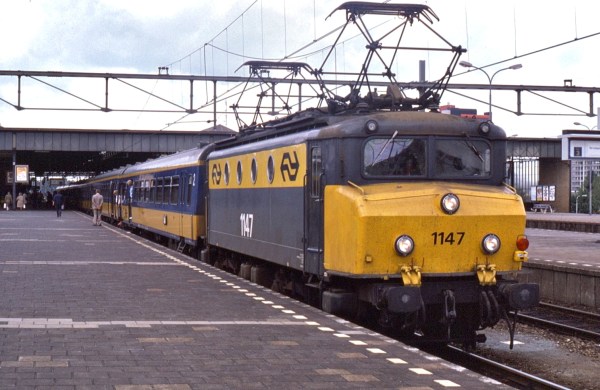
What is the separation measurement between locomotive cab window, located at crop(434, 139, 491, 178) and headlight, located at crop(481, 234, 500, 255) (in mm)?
1064

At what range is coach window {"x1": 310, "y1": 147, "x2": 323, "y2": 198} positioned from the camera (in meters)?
13.0

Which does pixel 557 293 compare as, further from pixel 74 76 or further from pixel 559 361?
pixel 74 76

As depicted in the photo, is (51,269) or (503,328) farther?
(51,269)

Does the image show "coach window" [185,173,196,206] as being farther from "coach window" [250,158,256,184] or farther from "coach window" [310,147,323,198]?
"coach window" [310,147,323,198]

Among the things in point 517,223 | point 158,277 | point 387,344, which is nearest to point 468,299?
point 517,223

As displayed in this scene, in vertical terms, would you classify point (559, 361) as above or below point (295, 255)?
below

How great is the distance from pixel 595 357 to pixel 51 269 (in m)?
10.5

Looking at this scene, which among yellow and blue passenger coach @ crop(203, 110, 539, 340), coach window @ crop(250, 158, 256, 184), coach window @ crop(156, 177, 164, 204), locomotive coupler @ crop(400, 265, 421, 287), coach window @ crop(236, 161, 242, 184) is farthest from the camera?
coach window @ crop(156, 177, 164, 204)

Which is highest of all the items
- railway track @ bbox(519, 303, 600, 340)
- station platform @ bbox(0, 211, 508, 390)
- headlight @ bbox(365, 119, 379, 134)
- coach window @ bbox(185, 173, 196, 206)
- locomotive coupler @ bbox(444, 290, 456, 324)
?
headlight @ bbox(365, 119, 379, 134)

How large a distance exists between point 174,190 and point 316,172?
14.7 meters

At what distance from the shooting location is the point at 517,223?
12.3 metres

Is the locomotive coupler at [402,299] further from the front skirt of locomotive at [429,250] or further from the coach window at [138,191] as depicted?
the coach window at [138,191]

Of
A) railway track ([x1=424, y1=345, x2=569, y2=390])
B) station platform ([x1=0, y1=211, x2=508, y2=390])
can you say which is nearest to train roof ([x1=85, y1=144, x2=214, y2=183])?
station platform ([x1=0, y1=211, x2=508, y2=390])

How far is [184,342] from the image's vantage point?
399 inches
